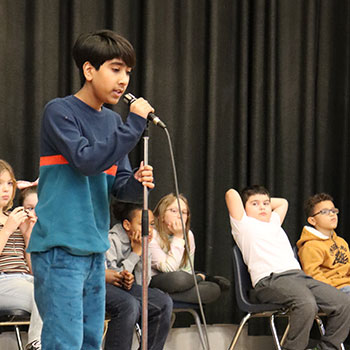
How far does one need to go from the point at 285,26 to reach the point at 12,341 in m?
2.78

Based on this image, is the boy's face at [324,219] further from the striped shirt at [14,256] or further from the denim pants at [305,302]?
the striped shirt at [14,256]

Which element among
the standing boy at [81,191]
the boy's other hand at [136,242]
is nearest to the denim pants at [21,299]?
the boy's other hand at [136,242]

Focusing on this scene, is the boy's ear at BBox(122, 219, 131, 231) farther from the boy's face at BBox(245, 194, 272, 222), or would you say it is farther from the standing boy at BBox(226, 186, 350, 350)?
the boy's face at BBox(245, 194, 272, 222)

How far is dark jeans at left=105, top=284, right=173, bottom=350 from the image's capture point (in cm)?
303

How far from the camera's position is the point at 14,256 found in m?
3.25

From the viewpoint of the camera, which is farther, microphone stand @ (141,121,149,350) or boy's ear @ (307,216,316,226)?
boy's ear @ (307,216,316,226)

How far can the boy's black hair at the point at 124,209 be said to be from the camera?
3424mm

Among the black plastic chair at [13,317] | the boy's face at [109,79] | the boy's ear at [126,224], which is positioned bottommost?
the black plastic chair at [13,317]

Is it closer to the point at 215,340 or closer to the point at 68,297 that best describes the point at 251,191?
the point at 215,340

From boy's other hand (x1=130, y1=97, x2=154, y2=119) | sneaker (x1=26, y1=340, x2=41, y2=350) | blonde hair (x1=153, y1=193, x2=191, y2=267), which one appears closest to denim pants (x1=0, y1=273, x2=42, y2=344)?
sneaker (x1=26, y1=340, x2=41, y2=350)

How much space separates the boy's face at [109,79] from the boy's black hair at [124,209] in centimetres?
150

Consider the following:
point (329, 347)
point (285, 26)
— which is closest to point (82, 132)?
point (329, 347)

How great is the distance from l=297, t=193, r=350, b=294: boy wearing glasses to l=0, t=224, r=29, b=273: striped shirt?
1.70 meters

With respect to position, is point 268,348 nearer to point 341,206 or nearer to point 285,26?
point 341,206
